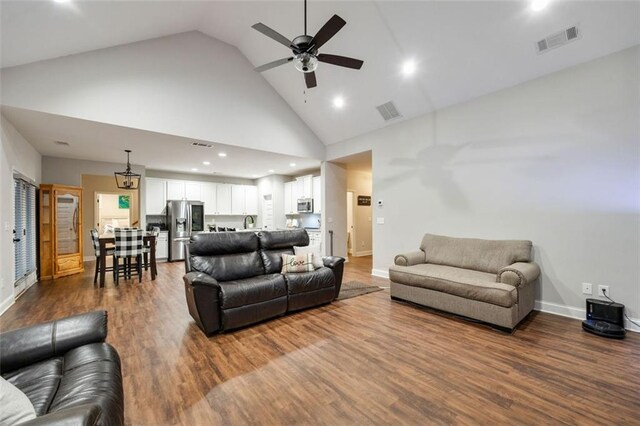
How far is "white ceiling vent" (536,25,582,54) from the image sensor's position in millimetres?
2963

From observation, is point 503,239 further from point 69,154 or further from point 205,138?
point 69,154

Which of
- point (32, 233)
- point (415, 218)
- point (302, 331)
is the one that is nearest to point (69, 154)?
point (32, 233)

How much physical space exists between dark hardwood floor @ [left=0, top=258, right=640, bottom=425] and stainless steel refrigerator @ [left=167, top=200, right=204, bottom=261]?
389 centimetres

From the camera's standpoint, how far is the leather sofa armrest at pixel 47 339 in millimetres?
1438

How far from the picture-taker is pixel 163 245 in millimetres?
7512

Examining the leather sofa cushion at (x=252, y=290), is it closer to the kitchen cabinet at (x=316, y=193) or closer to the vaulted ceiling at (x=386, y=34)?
the vaulted ceiling at (x=386, y=34)

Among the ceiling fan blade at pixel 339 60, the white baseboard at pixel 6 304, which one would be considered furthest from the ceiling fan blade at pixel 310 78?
the white baseboard at pixel 6 304

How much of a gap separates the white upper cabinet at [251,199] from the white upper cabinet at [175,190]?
80.6 inches

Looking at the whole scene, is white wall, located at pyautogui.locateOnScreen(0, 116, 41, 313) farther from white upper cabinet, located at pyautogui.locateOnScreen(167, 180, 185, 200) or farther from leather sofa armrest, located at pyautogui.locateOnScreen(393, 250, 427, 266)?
leather sofa armrest, located at pyautogui.locateOnScreen(393, 250, 427, 266)

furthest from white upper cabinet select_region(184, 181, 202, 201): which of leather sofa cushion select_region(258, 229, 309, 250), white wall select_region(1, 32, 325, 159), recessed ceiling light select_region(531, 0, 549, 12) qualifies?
recessed ceiling light select_region(531, 0, 549, 12)

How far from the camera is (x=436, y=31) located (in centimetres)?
348

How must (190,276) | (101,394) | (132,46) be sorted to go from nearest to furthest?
1. (101,394)
2. (190,276)
3. (132,46)

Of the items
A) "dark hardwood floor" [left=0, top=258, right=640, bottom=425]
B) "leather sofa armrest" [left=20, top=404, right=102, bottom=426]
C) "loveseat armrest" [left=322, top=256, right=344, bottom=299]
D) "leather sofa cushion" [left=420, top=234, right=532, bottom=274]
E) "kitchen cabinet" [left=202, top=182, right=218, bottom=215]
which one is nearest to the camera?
"leather sofa armrest" [left=20, top=404, right=102, bottom=426]

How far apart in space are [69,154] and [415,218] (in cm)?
760
